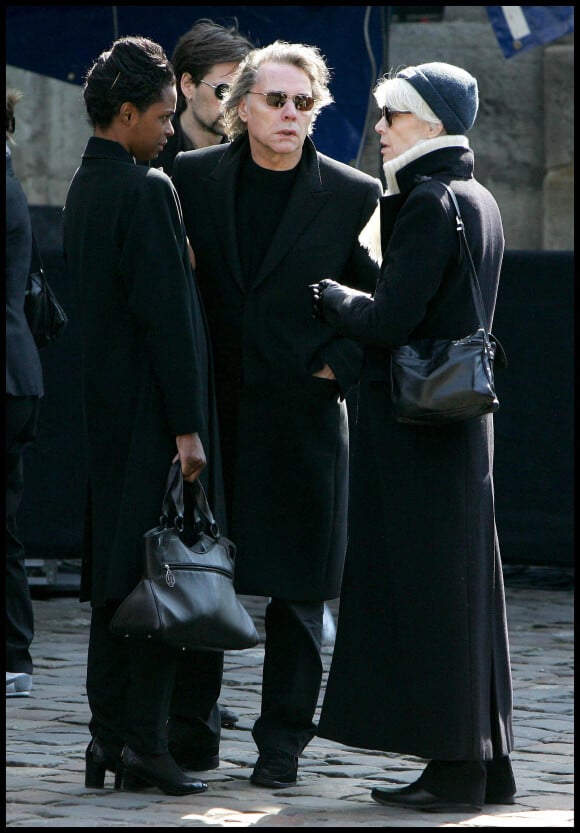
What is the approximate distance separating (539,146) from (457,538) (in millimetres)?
8278

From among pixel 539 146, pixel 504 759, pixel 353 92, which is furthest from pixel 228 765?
pixel 539 146

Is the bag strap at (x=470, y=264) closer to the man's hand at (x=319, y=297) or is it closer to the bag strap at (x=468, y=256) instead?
the bag strap at (x=468, y=256)

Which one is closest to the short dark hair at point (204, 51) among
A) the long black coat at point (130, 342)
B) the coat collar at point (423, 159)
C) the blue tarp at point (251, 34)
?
the long black coat at point (130, 342)

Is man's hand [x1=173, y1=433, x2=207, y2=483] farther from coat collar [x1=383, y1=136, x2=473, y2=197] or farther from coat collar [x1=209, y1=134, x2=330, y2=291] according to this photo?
coat collar [x1=383, y1=136, x2=473, y2=197]

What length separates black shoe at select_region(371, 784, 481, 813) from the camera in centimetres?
475

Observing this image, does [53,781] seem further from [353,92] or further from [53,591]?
[353,92]

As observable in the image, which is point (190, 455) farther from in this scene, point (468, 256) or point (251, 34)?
point (251, 34)

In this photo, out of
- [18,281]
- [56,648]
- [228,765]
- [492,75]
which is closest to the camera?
[228,765]

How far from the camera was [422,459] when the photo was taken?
482cm

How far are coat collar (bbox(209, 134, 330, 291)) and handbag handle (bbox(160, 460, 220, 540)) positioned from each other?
27.6 inches

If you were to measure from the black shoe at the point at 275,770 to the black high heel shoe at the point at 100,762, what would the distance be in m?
0.39

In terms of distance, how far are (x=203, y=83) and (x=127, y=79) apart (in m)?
1.28

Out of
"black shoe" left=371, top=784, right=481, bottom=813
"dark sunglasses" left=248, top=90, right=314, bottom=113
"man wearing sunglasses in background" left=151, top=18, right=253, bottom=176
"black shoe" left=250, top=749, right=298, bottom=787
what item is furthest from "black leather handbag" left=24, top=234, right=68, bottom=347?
"black shoe" left=371, top=784, right=481, bottom=813

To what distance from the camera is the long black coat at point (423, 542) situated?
187 inches
